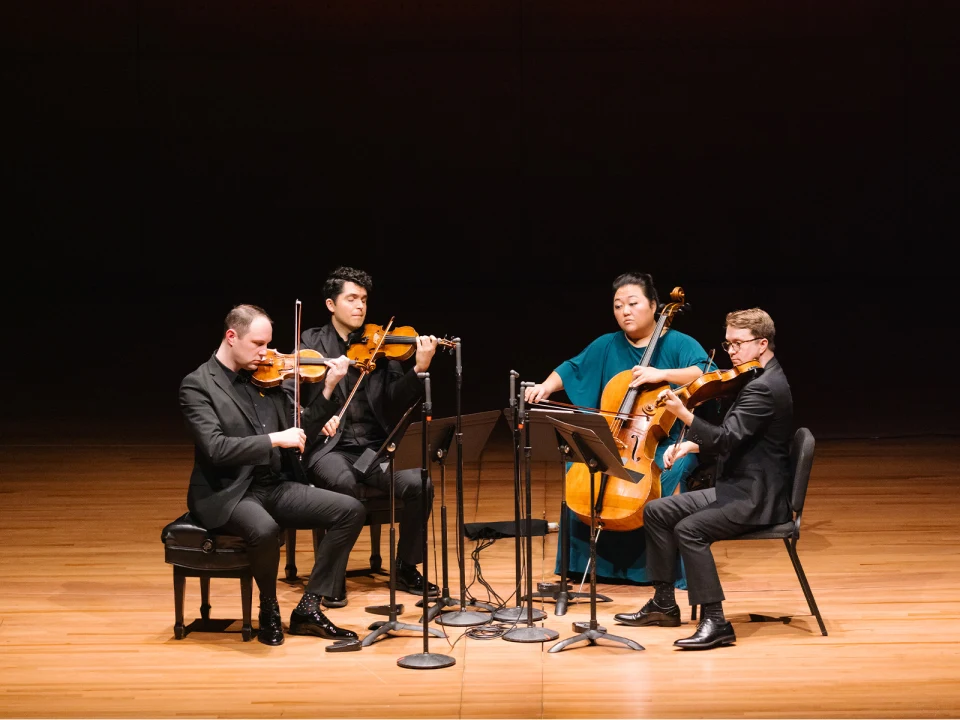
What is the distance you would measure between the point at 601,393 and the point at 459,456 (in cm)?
101

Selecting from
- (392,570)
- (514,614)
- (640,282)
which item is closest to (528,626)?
(514,614)

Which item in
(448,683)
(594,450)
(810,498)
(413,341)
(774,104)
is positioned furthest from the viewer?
(774,104)

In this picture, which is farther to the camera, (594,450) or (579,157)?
(579,157)

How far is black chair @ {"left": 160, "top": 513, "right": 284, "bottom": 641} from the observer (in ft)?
13.3

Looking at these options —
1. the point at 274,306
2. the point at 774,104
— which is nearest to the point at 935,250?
the point at 774,104

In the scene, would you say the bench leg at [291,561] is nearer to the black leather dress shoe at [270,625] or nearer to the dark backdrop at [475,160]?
the black leather dress shoe at [270,625]

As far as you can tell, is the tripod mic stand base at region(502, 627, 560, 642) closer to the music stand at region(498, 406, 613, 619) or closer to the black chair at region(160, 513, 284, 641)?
the music stand at region(498, 406, 613, 619)

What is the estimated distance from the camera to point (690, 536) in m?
4.09

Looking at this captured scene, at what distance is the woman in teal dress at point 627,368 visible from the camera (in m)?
4.77

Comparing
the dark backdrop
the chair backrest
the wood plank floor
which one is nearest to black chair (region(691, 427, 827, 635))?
the chair backrest

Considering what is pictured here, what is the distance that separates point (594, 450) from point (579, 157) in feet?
31.1

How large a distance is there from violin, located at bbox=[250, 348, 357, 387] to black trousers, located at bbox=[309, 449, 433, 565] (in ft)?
1.35

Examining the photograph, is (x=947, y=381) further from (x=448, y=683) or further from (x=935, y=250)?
(x=448, y=683)

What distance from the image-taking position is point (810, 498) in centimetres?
609
